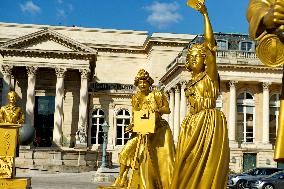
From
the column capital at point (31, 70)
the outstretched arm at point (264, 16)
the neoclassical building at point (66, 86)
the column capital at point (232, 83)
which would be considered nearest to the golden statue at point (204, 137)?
the outstretched arm at point (264, 16)

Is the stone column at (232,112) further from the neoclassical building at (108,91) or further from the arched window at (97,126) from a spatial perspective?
the arched window at (97,126)

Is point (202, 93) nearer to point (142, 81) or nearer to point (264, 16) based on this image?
point (142, 81)

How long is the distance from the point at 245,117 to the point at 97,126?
18.9 m

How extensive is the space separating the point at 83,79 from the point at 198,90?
4743 centimetres

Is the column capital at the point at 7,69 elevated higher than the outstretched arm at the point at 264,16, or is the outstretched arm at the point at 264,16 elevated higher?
the column capital at the point at 7,69

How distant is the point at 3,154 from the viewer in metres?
10.9

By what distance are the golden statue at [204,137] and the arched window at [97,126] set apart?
50940 millimetres

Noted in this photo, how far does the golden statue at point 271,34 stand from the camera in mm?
2098

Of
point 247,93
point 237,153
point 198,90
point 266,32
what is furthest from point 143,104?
point 247,93

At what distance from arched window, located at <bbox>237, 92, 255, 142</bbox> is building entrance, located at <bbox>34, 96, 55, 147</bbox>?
21792 millimetres

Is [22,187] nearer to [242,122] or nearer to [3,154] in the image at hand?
[3,154]

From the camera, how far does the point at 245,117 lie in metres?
47.5

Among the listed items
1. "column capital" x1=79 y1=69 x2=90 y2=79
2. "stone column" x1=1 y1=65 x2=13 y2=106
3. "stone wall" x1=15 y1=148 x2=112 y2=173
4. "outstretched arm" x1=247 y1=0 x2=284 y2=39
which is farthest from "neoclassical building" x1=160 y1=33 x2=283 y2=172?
"outstretched arm" x1=247 y1=0 x2=284 y2=39

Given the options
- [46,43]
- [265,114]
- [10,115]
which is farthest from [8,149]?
[46,43]
